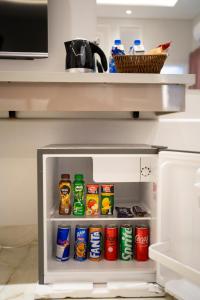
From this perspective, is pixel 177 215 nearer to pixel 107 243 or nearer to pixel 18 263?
pixel 107 243

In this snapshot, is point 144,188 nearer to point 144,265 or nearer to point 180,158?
point 144,265

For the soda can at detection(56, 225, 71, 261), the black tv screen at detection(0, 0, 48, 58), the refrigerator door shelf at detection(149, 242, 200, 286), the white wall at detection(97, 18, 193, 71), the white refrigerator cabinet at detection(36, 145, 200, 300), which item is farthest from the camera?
the white wall at detection(97, 18, 193, 71)

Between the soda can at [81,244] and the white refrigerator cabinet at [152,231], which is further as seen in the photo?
the soda can at [81,244]

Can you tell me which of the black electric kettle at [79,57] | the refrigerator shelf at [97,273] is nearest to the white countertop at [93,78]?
the black electric kettle at [79,57]

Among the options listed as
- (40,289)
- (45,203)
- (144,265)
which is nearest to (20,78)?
(45,203)

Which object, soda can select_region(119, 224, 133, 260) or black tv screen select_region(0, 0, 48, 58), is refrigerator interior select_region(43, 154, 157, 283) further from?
black tv screen select_region(0, 0, 48, 58)

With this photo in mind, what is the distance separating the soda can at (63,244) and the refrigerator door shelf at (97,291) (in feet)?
0.49

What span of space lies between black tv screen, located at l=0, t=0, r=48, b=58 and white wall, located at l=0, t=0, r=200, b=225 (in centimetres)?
7

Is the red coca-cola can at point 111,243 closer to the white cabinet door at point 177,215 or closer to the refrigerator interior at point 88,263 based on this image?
the refrigerator interior at point 88,263

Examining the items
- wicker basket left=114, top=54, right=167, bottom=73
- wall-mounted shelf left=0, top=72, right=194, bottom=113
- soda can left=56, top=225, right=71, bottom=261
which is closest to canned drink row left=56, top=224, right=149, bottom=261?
soda can left=56, top=225, right=71, bottom=261

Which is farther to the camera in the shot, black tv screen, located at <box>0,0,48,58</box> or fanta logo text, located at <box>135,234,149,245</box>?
black tv screen, located at <box>0,0,48,58</box>

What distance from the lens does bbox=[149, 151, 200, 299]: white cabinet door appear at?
3.02 ft

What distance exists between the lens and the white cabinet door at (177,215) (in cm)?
92

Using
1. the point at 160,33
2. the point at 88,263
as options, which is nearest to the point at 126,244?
the point at 88,263
